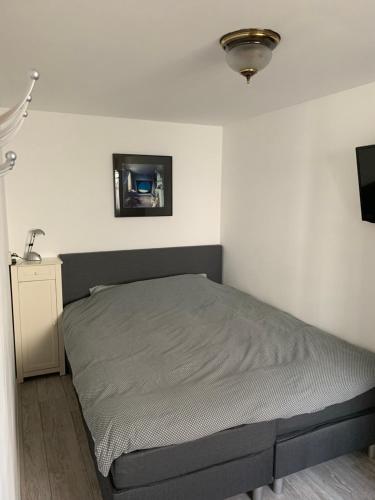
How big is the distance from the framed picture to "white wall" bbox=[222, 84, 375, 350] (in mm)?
666

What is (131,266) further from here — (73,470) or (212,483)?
(212,483)

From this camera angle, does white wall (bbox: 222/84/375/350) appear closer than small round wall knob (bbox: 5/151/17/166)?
No

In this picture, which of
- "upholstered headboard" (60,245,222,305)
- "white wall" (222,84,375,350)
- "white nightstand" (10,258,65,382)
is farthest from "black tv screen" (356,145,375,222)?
"white nightstand" (10,258,65,382)

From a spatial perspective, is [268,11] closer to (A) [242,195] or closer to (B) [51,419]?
(A) [242,195]

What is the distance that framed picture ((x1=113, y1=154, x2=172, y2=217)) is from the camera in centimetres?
353

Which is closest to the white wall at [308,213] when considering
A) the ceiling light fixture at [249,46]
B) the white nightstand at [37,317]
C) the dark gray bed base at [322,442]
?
the dark gray bed base at [322,442]

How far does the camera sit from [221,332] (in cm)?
273

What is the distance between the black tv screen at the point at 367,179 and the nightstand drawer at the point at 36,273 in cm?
237

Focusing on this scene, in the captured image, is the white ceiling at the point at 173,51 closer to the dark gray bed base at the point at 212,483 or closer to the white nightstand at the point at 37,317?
the white nightstand at the point at 37,317

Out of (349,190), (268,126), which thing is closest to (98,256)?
(268,126)

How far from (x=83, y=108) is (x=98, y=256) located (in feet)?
4.19

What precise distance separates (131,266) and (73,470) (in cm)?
184

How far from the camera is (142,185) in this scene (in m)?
3.63

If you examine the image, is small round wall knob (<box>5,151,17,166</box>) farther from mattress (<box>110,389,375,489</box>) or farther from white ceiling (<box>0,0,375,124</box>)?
mattress (<box>110,389,375,489</box>)
